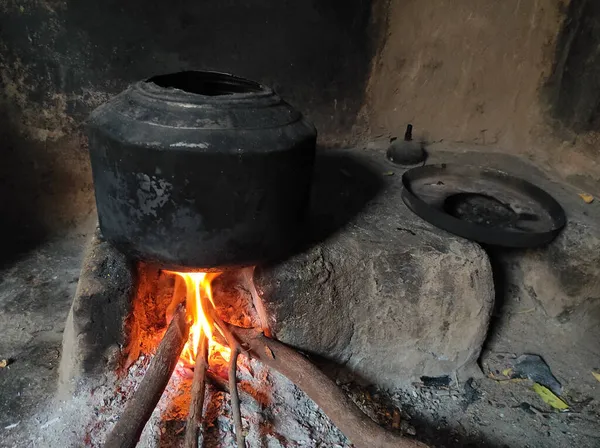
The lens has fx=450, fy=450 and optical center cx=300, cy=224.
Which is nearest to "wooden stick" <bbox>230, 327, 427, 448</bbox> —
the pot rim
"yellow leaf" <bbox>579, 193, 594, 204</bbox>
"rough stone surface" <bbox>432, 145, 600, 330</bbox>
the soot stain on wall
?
the pot rim

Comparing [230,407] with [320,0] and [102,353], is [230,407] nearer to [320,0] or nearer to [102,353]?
[102,353]

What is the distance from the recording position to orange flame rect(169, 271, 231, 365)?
61.9 inches

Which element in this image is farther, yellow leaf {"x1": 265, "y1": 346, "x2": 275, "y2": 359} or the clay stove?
yellow leaf {"x1": 265, "y1": 346, "x2": 275, "y2": 359}

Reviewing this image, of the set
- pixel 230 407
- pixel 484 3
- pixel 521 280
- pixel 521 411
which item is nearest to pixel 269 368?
pixel 230 407

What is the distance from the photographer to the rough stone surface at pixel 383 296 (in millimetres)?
1528

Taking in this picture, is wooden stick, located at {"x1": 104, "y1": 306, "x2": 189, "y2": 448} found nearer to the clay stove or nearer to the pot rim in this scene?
the clay stove

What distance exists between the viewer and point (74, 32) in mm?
2055

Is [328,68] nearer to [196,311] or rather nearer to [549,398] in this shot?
[196,311]

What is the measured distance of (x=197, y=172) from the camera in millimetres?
1104

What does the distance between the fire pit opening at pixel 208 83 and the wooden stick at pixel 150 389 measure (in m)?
0.74

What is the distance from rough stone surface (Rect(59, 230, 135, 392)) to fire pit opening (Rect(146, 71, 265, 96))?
0.57m

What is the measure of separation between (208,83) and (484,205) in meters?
1.31

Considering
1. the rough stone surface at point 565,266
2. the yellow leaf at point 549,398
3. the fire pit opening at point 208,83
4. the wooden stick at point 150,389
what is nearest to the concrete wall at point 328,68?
the rough stone surface at point 565,266

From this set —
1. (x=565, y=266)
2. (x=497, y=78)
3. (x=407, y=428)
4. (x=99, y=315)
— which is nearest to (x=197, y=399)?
(x=99, y=315)
